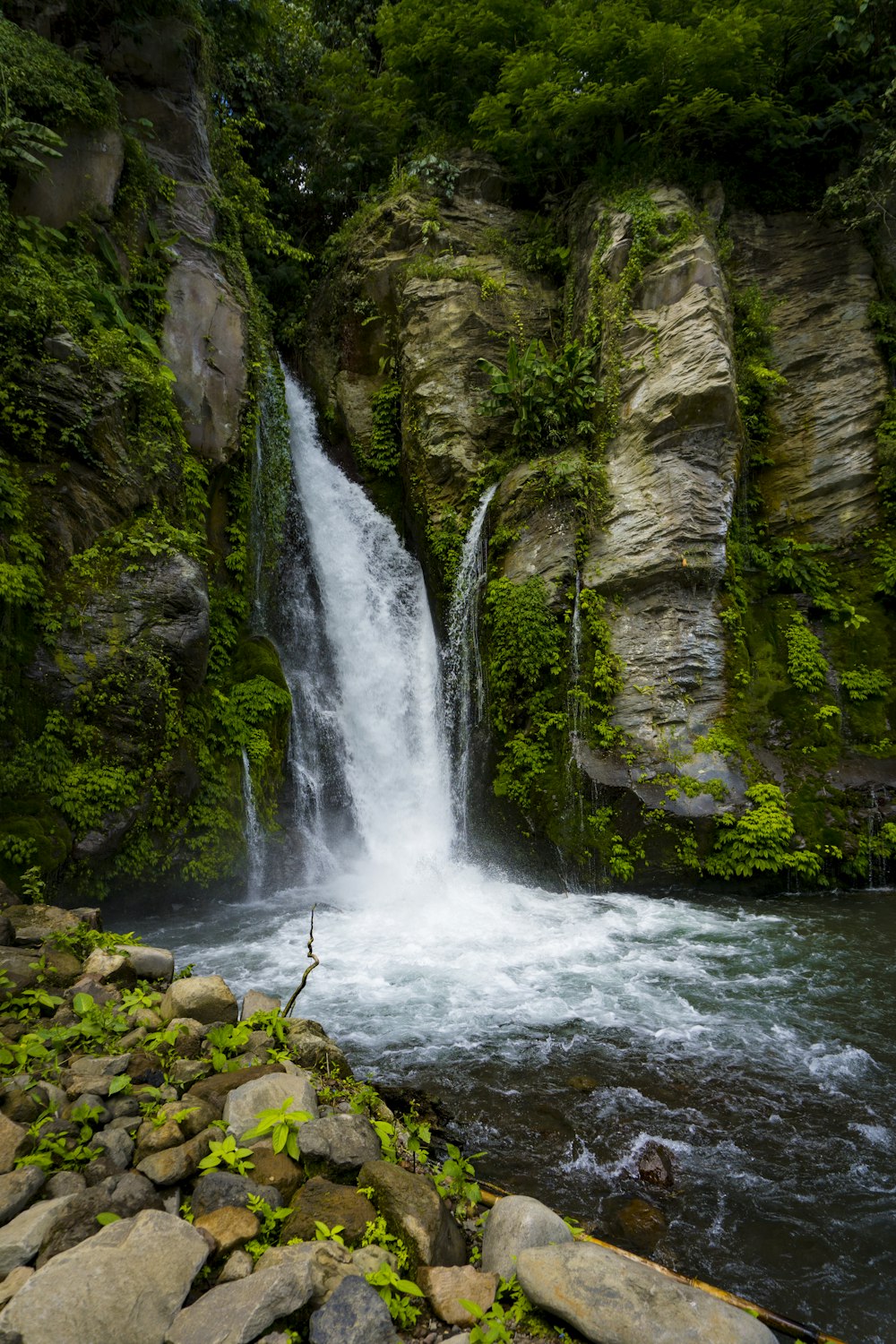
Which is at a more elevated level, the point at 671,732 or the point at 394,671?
the point at 394,671

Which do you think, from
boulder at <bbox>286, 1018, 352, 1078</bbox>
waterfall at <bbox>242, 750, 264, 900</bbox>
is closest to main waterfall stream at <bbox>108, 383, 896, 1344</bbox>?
waterfall at <bbox>242, 750, 264, 900</bbox>

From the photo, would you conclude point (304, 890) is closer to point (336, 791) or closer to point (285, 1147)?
point (336, 791)

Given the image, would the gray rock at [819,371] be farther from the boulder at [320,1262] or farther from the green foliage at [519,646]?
the boulder at [320,1262]

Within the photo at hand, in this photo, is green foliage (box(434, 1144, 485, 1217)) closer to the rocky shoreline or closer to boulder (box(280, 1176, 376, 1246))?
the rocky shoreline

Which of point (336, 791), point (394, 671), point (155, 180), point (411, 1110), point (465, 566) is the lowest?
point (411, 1110)

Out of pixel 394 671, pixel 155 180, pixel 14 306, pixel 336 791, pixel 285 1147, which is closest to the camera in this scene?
pixel 285 1147

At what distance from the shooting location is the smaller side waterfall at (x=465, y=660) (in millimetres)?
11133

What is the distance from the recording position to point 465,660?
11398 millimetres

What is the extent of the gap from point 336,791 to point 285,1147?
8564mm

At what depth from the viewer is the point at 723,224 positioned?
12680 millimetres

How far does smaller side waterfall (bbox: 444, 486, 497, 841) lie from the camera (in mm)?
11133

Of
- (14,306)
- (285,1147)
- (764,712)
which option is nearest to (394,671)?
(764,712)

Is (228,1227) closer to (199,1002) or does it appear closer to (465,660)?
(199,1002)

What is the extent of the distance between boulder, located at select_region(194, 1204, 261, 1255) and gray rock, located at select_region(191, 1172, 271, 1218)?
3 centimetres
